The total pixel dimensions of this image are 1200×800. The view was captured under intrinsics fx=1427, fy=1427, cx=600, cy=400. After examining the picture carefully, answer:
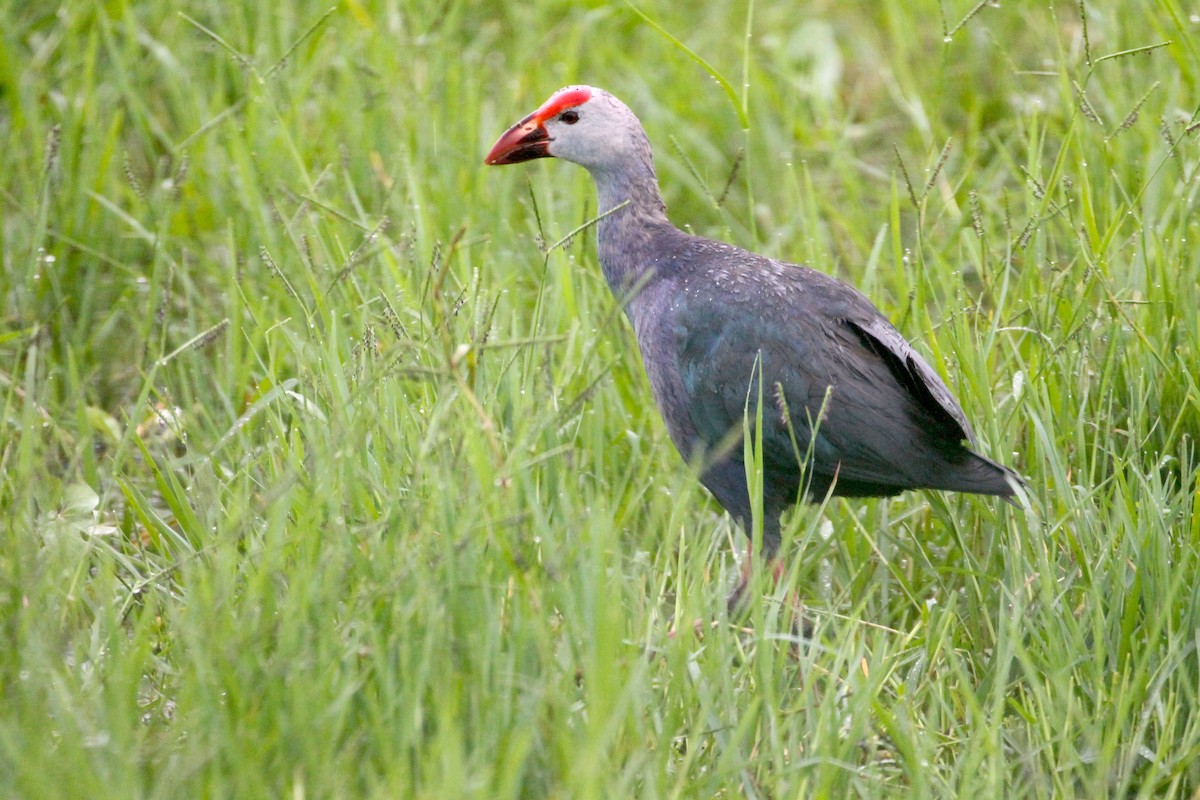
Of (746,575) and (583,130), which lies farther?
(583,130)

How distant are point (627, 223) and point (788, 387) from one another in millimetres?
696

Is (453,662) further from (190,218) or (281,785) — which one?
(190,218)

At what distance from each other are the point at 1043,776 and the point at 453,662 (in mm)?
1004

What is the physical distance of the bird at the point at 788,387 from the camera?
287 cm

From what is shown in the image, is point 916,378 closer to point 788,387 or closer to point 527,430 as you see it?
point 788,387

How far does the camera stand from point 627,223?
11.1ft

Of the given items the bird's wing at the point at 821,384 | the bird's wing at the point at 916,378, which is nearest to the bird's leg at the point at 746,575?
the bird's wing at the point at 821,384

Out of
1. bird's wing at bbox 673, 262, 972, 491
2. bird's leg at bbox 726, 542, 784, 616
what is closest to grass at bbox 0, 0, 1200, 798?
bird's leg at bbox 726, 542, 784, 616

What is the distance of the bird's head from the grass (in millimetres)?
245

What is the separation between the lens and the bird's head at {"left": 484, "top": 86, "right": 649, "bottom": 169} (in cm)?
343

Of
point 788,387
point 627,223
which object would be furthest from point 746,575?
point 627,223

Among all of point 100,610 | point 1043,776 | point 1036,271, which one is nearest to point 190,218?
point 100,610

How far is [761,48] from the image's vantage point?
5629mm

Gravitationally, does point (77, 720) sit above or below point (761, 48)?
below
